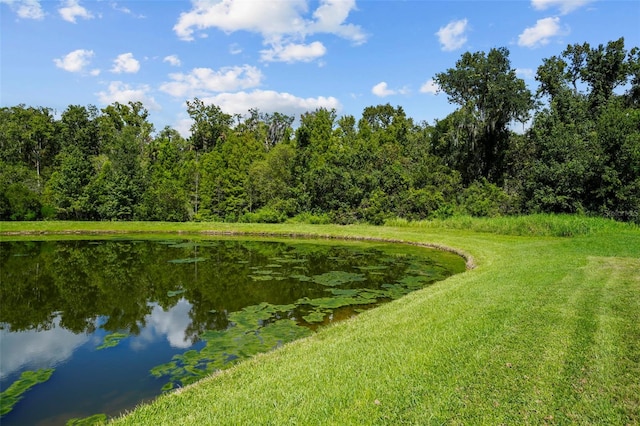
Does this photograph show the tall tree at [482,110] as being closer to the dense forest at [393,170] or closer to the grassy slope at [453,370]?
the dense forest at [393,170]

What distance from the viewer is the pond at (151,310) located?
6.23 meters

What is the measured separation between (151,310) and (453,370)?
8.26 metres

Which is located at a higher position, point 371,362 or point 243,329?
point 371,362

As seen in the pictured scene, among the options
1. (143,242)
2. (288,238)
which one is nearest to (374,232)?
(288,238)

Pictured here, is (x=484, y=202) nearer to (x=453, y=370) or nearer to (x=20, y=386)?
(x=453, y=370)

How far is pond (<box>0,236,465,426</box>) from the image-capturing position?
6227 millimetres

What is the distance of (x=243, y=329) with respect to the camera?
8.69 m

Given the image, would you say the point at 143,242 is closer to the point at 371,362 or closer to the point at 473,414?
the point at 371,362

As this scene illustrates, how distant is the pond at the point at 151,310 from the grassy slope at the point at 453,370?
1673 mm

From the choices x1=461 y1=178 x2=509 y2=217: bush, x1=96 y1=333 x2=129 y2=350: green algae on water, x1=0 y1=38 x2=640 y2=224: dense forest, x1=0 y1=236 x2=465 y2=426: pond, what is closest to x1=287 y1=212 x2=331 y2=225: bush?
x1=0 y1=38 x2=640 y2=224: dense forest

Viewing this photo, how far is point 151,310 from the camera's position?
10.5m

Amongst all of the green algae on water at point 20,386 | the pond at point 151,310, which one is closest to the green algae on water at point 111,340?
the pond at point 151,310

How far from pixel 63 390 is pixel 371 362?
4.63 metres

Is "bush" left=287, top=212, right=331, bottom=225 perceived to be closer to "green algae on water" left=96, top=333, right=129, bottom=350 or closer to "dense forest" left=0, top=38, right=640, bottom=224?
"dense forest" left=0, top=38, right=640, bottom=224
